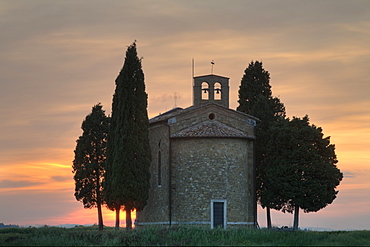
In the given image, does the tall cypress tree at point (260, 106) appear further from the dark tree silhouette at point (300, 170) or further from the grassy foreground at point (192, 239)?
the grassy foreground at point (192, 239)

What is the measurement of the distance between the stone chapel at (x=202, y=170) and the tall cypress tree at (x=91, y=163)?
15.5 ft

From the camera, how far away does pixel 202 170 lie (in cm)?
4088

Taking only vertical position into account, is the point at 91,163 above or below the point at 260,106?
below

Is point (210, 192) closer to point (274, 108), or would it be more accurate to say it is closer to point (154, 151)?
point (154, 151)

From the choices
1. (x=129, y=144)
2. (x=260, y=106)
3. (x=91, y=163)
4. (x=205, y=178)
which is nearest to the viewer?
(x=129, y=144)

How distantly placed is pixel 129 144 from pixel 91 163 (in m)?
7.26

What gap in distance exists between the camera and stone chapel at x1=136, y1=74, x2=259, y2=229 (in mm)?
40688

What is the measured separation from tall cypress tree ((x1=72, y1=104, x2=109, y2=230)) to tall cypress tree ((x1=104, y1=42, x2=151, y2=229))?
4.86 meters

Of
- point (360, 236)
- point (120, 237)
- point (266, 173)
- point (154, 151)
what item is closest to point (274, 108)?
point (266, 173)

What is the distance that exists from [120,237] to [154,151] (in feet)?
40.2

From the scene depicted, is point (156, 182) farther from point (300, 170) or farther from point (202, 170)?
point (300, 170)

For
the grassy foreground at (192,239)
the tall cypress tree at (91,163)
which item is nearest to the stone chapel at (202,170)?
the tall cypress tree at (91,163)

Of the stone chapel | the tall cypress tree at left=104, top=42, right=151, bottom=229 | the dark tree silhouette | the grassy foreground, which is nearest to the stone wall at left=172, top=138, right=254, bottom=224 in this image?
the stone chapel

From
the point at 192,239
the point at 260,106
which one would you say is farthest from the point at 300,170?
the point at 192,239
